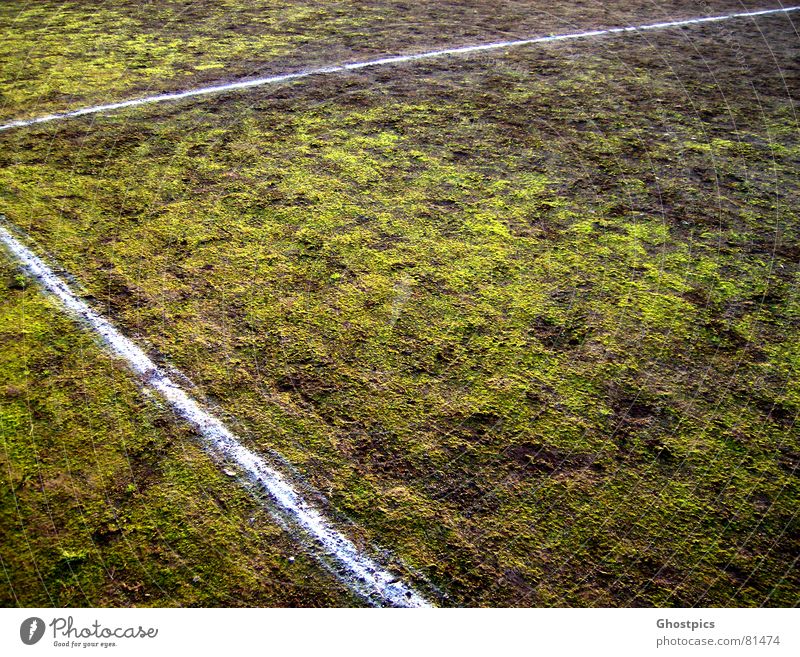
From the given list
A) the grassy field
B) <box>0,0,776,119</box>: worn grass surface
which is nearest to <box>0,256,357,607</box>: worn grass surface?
the grassy field

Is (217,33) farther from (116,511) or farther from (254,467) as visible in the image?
(116,511)

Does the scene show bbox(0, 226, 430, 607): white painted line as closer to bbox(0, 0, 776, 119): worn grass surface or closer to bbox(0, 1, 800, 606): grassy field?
bbox(0, 1, 800, 606): grassy field

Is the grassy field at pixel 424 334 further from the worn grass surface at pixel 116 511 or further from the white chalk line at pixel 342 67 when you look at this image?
the white chalk line at pixel 342 67

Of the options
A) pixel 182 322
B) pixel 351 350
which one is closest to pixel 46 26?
pixel 182 322

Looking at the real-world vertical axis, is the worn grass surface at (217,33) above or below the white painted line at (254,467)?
above

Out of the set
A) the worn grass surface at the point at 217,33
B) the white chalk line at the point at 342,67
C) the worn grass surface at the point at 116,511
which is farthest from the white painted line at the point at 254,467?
the worn grass surface at the point at 217,33

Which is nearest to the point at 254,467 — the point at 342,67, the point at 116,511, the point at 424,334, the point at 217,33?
the point at 116,511
